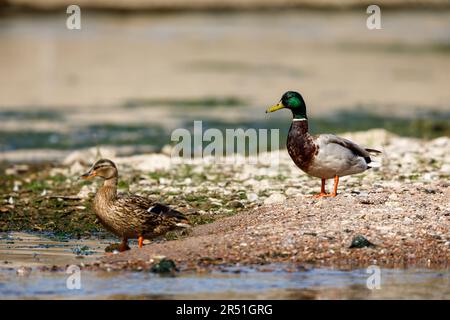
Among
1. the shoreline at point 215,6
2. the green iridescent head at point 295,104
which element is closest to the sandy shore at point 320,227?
the green iridescent head at point 295,104

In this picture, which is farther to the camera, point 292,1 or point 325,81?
point 292,1

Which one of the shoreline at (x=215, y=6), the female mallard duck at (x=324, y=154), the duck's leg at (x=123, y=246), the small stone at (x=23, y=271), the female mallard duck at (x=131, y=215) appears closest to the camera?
the small stone at (x=23, y=271)

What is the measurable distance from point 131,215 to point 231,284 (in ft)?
6.49

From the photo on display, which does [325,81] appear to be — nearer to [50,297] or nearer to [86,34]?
[86,34]

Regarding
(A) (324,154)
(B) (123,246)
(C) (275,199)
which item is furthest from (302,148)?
(B) (123,246)

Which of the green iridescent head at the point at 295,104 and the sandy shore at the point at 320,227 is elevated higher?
the green iridescent head at the point at 295,104

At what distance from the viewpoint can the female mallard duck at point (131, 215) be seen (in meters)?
11.4

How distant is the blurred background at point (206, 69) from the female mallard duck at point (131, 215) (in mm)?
7153

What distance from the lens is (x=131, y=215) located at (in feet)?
37.5

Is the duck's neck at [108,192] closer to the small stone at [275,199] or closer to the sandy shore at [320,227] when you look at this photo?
the sandy shore at [320,227]

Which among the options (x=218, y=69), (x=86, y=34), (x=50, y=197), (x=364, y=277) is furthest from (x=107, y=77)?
A: (x=364, y=277)

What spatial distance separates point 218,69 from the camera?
3216cm

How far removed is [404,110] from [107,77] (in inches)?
356

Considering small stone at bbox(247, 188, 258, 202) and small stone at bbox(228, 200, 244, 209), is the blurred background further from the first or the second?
small stone at bbox(228, 200, 244, 209)
